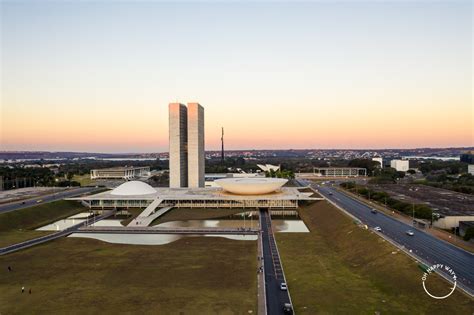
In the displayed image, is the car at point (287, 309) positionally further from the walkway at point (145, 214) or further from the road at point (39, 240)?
the walkway at point (145, 214)

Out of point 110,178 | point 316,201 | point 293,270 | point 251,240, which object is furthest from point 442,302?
point 110,178

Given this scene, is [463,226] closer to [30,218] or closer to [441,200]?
[441,200]

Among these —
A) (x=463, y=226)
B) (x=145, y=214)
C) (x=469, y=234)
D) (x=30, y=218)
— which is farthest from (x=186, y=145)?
(x=469, y=234)

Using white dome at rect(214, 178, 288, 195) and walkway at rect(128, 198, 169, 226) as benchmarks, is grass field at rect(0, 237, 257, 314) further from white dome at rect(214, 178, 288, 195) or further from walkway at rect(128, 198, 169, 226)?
white dome at rect(214, 178, 288, 195)

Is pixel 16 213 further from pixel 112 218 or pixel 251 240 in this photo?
pixel 251 240

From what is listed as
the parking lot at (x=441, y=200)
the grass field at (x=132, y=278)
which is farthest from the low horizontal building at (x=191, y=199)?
the grass field at (x=132, y=278)

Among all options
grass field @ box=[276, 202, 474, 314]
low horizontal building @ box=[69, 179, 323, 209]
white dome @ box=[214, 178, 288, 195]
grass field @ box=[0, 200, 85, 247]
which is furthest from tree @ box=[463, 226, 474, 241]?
grass field @ box=[0, 200, 85, 247]
